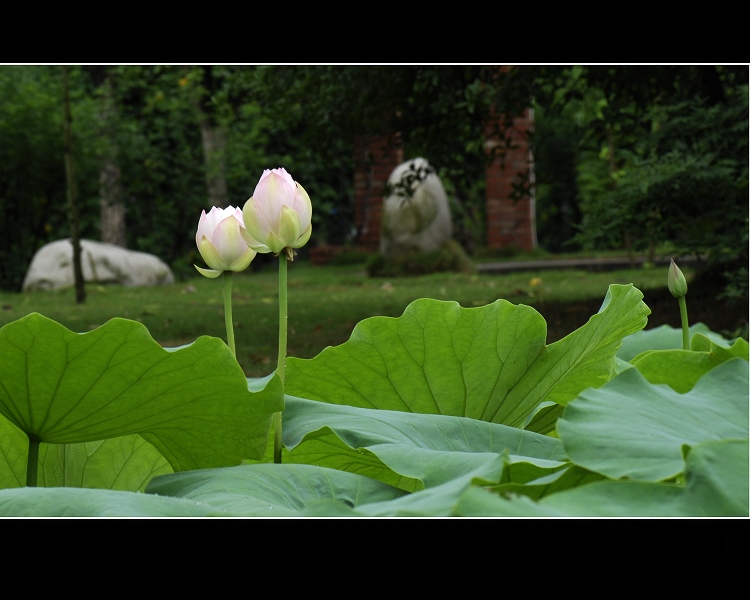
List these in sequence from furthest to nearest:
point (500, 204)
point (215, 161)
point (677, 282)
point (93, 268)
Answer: point (500, 204)
point (215, 161)
point (93, 268)
point (677, 282)

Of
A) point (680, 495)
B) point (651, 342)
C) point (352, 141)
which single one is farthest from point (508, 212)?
point (680, 495)

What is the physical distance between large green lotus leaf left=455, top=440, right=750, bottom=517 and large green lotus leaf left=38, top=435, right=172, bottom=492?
447 millimetres

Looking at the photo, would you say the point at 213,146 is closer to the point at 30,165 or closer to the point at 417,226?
the point at 30,165

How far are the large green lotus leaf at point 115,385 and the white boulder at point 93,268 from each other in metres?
8.06

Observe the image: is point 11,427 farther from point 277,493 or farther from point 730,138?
point 730,138

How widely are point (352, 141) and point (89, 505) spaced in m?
5.89

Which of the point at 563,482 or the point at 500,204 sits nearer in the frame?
the point at 563,482

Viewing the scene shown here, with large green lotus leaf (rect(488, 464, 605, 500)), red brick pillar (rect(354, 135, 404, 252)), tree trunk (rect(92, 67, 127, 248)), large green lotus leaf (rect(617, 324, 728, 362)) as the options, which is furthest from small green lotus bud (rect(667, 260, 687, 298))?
red brick pillar (rect(354, 135, 404, 252))

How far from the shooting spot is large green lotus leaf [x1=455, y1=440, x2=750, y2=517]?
1.56 feet

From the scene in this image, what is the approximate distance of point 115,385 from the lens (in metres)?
0.67

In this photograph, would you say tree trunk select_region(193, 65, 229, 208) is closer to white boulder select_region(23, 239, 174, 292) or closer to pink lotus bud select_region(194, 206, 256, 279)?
white boulder select_region(23, 239, 174, 292)

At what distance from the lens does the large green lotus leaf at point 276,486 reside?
606 millimetres

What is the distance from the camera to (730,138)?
4379mm

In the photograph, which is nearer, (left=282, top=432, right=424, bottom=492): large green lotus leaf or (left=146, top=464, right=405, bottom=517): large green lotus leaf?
(left=146, top=464, right=405, bottom=517): large green lotus leaf
